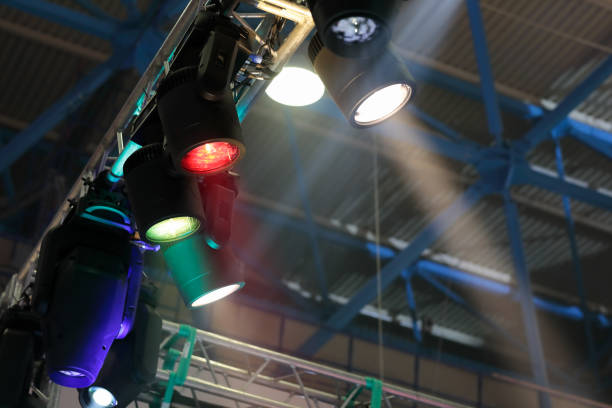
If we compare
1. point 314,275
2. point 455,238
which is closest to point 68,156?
point 314,275

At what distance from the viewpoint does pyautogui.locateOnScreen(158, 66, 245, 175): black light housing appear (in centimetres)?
225

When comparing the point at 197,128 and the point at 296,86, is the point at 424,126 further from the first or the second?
the point at 197,128

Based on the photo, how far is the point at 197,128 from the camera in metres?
2.25

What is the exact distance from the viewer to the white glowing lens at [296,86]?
3.01m

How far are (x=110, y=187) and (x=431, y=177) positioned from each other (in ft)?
27.2

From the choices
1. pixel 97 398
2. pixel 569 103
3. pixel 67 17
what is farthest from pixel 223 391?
pixel 569 103

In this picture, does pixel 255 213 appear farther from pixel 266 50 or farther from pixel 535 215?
pixel 266 50

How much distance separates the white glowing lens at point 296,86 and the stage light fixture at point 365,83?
0.62 m

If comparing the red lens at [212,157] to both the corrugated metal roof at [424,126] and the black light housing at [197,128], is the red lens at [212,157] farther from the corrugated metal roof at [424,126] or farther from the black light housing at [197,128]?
the corrugated metal roof at [424,126]

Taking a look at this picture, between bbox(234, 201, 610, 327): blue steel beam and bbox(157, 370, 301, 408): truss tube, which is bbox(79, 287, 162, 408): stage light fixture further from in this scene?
bbox(234, 201, 610, 327): blue steel beam

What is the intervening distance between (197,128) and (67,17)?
20.9 ft

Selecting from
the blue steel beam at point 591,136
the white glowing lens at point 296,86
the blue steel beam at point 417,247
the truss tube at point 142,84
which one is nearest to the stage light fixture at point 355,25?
the white glowing lens at point 296,86

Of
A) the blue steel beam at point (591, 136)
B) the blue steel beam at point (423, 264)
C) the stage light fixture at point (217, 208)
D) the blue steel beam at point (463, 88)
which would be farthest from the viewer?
the blue steel beam at point (423, 264)

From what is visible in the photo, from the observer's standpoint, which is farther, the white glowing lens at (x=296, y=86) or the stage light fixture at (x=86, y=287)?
Answer: the white glowing lens at (x=296, y=86)
